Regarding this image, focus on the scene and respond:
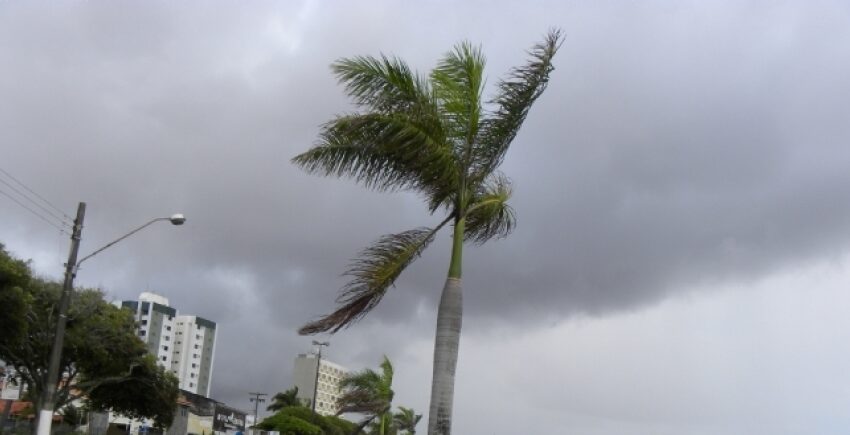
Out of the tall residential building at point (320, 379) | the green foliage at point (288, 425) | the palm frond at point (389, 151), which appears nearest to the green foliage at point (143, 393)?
the green foliage at point (288, 425)

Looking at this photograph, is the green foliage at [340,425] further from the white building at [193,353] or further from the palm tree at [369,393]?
the white building at [193,353]

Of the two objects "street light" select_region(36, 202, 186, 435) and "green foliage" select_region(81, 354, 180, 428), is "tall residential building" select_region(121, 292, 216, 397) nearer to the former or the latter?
"green foliage" select_region(81, 354, 180, 428)

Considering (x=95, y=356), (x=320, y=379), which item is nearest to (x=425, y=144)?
(x=95, y=356)

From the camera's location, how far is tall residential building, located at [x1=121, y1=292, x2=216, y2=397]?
181000 mm

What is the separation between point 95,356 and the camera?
38.5 meters

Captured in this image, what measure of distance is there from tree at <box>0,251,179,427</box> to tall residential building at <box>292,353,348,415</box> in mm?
85829

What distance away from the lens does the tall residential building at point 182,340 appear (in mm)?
181000

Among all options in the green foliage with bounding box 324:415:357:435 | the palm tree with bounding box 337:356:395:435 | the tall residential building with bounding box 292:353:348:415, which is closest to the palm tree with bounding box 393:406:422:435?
the green foliage with bounding box 324:415:357:435

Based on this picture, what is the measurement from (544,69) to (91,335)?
31.5 meters

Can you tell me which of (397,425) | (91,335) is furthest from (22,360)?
(397,425)

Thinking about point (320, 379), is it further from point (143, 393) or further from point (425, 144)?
point (425, 144)

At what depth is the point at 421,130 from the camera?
11531 millimetres

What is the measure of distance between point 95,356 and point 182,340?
157 metres

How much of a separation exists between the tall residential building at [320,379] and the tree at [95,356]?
8583 centimetres
